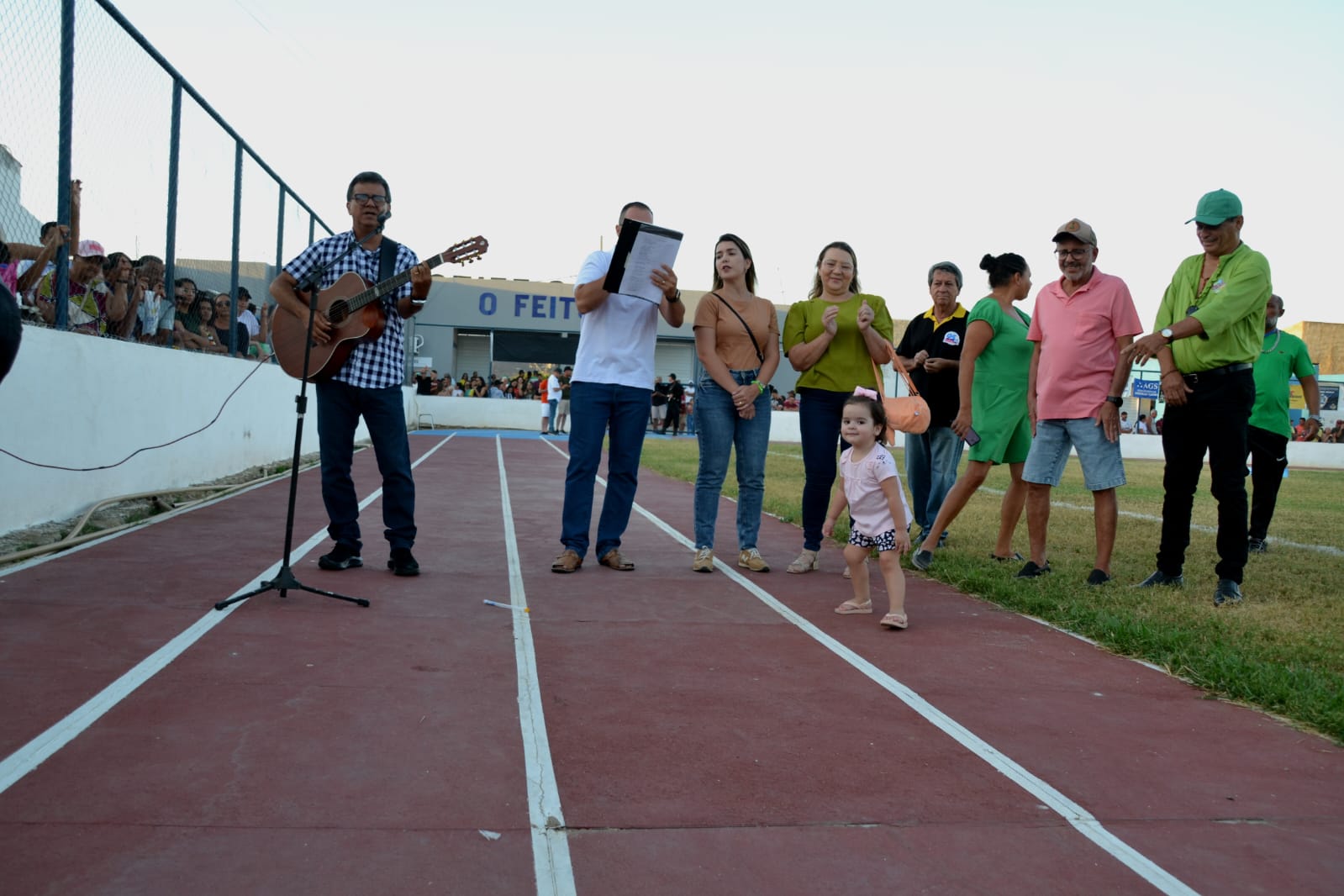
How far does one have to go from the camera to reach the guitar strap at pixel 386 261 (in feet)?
19.2

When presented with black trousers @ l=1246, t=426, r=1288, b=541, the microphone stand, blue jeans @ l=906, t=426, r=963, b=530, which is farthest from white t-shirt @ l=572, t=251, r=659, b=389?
black trousers @ l=1246, t=426, r=1288, b=541

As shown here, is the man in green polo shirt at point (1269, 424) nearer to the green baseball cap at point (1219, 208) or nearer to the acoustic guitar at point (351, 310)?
the green baseball cap at point (1219, 208)

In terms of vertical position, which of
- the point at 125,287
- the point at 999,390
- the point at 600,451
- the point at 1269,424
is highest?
the point at 125,287

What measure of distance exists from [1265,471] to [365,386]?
271 inches

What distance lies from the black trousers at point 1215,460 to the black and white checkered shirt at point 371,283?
427 centimetres

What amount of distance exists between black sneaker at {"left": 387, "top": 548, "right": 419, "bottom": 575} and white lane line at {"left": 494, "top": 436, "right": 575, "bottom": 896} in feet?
3.86

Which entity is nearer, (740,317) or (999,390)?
(740,317)

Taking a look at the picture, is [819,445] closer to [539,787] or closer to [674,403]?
[539,787]

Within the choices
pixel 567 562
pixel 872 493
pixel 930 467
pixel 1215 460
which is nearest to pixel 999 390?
pixel 930 467

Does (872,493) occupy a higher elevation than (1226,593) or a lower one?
higher

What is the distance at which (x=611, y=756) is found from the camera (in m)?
3.21

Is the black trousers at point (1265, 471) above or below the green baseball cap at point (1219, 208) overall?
below

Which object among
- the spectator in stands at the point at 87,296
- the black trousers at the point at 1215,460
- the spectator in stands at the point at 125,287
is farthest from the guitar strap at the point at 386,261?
the black trousers at the point at 1215,460

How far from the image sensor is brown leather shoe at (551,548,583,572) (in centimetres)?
620
